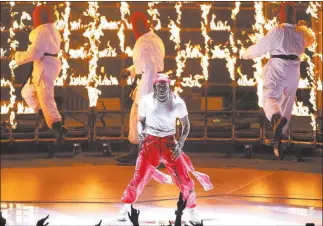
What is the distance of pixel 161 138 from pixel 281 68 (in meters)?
1.52

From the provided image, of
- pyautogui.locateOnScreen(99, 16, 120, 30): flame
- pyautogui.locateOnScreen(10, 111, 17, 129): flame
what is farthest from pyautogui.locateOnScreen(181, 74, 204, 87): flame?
pyautogui.locateOnScreen(10, 111, 17, 129): flame

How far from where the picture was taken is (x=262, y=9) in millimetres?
13719

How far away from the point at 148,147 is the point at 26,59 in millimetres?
1879

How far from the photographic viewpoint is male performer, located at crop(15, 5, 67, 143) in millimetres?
10484

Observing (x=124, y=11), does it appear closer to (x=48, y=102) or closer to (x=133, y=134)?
(x=133, y=134)

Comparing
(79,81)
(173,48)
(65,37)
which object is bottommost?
(79,81)

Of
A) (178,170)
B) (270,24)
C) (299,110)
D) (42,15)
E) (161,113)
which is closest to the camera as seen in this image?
(161,113)

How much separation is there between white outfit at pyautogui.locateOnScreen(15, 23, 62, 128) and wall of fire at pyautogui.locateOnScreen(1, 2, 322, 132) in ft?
9.15

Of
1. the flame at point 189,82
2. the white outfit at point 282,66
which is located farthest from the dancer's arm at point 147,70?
the flame at point 189,82

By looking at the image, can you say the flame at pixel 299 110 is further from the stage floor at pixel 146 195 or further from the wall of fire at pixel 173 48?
the stage floor at pixel 146 195

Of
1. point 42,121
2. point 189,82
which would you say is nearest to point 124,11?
point 189,82

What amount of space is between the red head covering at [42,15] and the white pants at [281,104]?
6.71ft

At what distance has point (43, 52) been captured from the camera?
10.6 meters

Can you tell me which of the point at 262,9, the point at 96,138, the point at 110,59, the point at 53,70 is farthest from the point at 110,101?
the point at 53,70
